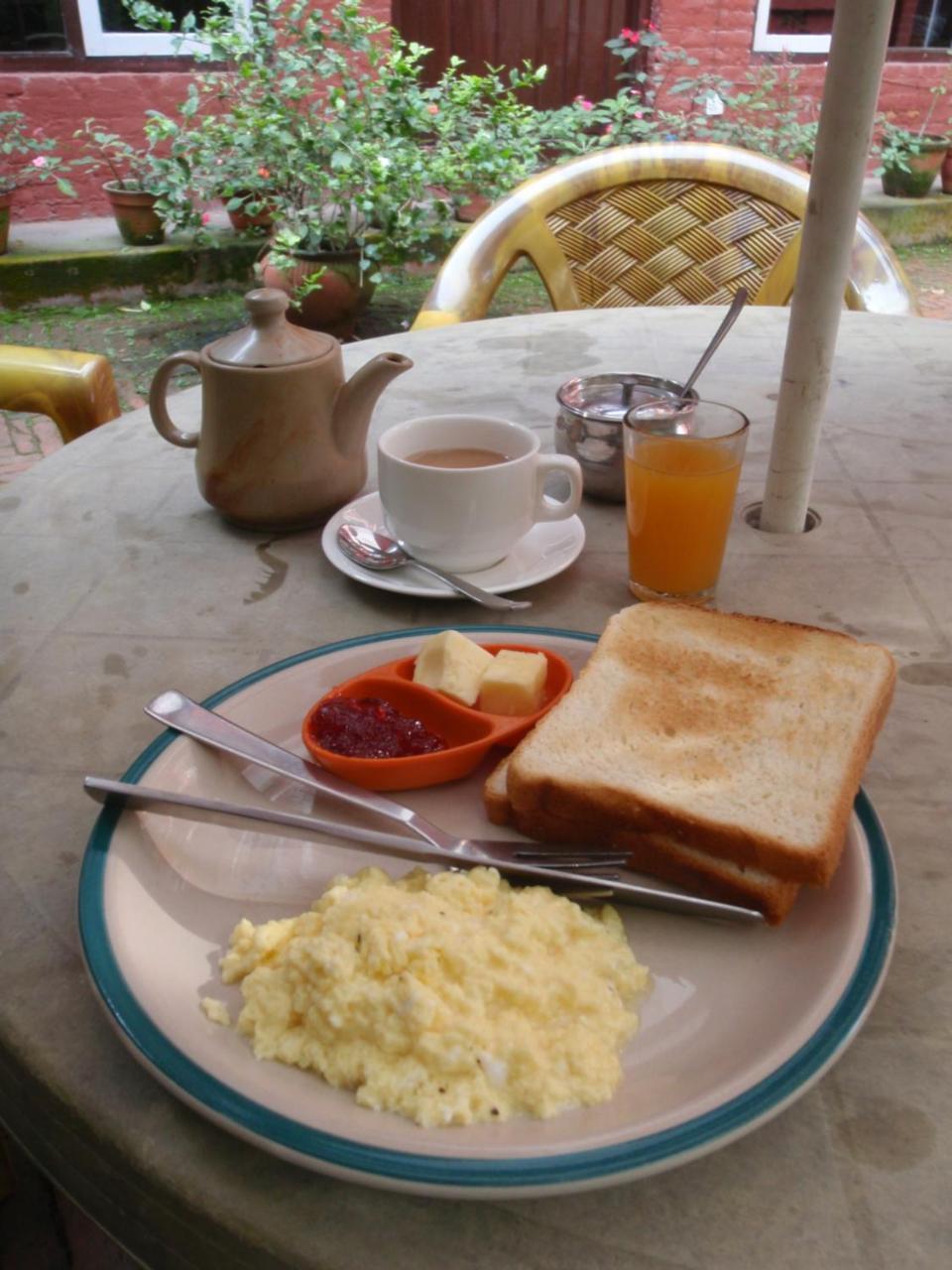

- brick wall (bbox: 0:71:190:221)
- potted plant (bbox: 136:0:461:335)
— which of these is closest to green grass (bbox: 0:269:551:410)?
potted plant (bbox: 136:0:461:335)

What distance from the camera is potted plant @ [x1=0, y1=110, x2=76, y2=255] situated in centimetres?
500

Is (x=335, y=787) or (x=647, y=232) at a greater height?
(x=647, y=232)

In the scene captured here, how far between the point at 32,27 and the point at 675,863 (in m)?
5.83

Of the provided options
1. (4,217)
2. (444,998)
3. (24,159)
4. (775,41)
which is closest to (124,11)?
(24,159)

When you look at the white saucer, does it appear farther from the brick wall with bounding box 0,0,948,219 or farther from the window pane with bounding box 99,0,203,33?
the window pane with bounding box 99,0,203,33

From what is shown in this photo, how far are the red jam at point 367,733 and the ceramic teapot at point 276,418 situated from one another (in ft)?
1.34

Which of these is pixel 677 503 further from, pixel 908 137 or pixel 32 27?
pixel 908 137

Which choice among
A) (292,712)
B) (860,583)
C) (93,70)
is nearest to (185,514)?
(292,712)

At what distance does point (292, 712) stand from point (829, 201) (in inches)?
27.3

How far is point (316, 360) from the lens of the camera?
1.11m

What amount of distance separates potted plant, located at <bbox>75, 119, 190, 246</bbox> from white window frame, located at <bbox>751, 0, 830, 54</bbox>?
3219 millimetres

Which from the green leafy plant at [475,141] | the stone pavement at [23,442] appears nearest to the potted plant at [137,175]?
the green leafy plant at [475,141]

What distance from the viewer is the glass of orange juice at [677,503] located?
3.30 ft

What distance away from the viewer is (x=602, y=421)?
119 centimetres
